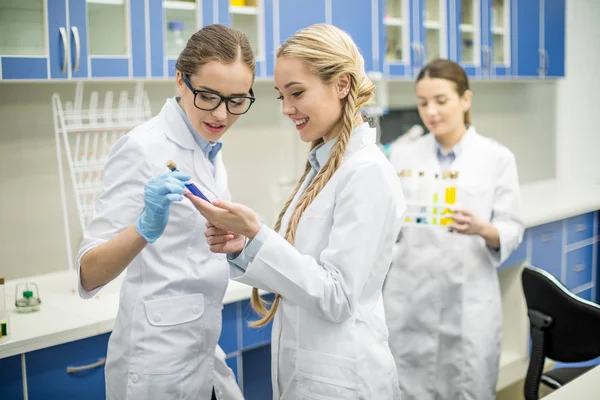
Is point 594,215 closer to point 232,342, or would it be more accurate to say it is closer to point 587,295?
point 587,295

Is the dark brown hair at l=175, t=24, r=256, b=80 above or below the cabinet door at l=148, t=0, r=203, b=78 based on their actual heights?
below

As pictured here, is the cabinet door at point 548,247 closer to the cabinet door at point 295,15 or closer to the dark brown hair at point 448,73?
the dark brown hair at point 448,73

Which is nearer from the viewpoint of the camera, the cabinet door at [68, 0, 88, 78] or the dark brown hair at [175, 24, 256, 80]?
the dark brown hair at [175, 24, 256, 80]

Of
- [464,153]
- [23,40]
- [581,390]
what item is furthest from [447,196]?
[23,40]

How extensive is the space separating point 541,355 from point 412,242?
2.02 ft

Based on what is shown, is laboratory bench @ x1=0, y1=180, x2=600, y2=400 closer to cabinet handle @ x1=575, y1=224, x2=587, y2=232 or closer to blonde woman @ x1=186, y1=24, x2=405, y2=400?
cabinet handle @ x1=575, y1=224, x2=587, y2=232

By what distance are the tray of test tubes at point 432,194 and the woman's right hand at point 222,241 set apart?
119 centimetres

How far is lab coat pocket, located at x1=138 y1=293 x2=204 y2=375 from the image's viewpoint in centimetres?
159

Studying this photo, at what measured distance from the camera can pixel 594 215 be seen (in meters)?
4.19

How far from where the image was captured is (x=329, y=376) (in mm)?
1508

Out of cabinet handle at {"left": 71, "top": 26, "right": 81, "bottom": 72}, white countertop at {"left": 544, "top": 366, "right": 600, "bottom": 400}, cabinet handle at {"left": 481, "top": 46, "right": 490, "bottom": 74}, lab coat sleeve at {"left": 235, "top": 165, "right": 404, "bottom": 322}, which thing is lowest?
white countertop at {"left": 544, "top": 366, "right": 600, "bottom": 400}

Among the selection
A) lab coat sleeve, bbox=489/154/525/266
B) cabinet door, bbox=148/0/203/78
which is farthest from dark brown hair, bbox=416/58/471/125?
cabinet door, bbox=148/0/203/78

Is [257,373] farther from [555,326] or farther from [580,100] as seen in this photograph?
[580,100]

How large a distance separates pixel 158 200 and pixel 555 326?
155 cm
